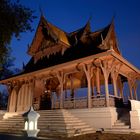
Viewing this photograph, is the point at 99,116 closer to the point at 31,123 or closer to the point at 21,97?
the point at 31,123

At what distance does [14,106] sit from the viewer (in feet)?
57.8

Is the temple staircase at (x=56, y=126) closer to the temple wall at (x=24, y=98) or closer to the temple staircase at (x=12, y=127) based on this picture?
the temple staircase at (x=12, y=127)

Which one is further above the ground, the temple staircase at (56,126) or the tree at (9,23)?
the tree at (9,23)

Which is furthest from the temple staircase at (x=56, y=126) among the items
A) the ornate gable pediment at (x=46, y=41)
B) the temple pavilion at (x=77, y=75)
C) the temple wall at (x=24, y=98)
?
the ornate gable pediment at (x=46, y=41)

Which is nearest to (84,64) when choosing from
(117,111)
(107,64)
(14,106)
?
(107,64)

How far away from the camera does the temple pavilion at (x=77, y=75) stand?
1161 centimetres

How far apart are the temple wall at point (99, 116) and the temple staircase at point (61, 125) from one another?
0.33 m

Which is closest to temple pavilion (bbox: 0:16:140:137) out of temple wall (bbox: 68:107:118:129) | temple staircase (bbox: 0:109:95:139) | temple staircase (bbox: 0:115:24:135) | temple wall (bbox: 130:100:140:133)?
temple wall (bbox: 68:107:118:129)

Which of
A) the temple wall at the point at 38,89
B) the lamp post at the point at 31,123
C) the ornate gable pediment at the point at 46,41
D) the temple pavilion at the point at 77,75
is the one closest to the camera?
the lamp post at the point at 31,123

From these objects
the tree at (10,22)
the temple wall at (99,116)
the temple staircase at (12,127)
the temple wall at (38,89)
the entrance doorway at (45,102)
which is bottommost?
the temple staircase at (12,127)

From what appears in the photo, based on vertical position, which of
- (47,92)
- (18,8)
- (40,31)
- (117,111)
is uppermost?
(40,31)

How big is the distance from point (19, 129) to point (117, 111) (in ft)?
19.8

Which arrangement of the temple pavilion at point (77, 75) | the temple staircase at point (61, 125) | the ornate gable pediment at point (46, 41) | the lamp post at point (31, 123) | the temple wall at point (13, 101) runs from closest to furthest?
the lamp post at point (31, 123), the temple staircase at point (61, 125), the temple pavilion at point (77, 75), the ornate gable pediment at point (46, 41), the temple wall at point (13, 101)

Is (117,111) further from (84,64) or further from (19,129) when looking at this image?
Result: (19,129)
